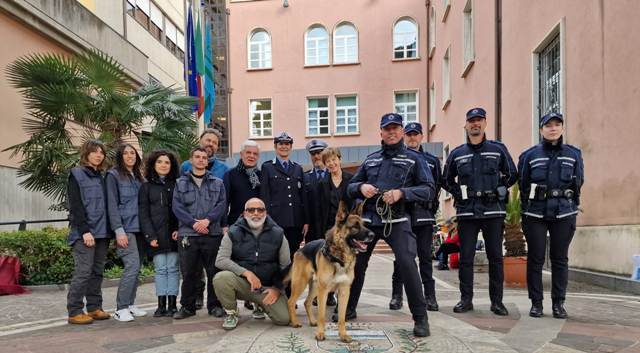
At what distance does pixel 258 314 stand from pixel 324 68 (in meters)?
22.1

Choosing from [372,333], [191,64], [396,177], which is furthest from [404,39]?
[372,333]

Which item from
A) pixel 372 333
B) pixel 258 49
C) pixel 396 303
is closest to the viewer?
pixel 372 333

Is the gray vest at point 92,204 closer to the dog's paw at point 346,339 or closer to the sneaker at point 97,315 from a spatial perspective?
the sneaker at point 97,315

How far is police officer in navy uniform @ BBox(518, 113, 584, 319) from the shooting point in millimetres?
5426

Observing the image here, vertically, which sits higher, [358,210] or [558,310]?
[358,210]

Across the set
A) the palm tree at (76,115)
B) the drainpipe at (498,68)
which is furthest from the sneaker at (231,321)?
the drainpipe at (498,68)

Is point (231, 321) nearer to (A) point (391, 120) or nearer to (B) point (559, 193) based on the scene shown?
(A) point (391, 120)

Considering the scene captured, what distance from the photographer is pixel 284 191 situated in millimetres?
6066

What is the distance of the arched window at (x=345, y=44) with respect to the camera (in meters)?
26.5

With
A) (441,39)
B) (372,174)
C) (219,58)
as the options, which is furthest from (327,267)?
(219,58)

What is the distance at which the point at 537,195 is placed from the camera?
5.46 m

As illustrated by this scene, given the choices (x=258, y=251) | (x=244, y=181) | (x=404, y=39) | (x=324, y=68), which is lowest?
(x=258, y=251)

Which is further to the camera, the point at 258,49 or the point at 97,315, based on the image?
the point at 258,49

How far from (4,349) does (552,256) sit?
17.8 feet
